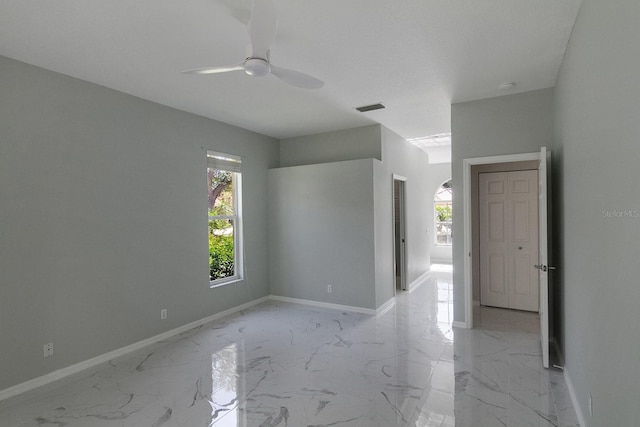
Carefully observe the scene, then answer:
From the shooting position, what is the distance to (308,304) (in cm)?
524

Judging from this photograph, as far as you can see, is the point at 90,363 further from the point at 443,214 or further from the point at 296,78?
the point at 443,214

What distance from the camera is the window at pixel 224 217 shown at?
474cm

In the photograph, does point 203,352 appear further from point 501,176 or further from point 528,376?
point 501,176

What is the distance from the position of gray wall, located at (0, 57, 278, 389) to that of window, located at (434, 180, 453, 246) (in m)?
7.18

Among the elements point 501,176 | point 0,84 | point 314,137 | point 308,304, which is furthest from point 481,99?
point 0,84

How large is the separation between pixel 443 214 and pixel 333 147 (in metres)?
5.74

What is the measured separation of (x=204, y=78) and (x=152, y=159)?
123 centimetres

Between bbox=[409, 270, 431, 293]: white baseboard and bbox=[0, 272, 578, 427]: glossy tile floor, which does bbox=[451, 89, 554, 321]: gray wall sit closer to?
bbox=[0, 272, 578, 427]: glossy tile floor

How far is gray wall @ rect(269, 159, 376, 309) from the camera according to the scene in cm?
479

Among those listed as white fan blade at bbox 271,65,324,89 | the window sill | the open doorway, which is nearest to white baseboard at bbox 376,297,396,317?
the open doorway

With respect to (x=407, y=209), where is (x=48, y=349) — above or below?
below

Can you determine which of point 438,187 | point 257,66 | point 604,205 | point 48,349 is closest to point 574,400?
point 604,205

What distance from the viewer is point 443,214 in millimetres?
9836

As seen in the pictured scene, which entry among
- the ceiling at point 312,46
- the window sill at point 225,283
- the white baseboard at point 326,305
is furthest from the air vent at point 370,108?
the window sill at point 225,283
